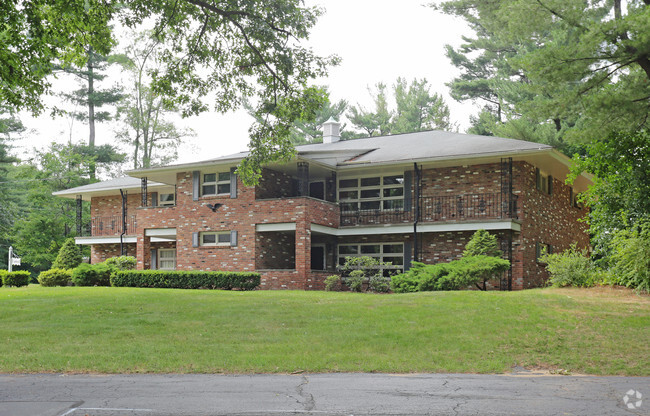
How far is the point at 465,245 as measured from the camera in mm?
25203

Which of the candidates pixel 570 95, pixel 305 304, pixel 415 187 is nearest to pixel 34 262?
pixel 415 187

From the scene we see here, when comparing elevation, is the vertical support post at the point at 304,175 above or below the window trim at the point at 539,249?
above

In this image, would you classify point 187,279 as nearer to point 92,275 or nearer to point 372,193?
point 92,275

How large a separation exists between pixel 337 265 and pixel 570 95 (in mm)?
11773

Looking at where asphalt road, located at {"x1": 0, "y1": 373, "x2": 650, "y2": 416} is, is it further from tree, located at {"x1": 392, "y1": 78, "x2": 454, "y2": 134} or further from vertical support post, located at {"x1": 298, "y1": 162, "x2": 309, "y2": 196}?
tree, located at {"x1": 392, "y1": 78, "x2": 454, "y2": 134}

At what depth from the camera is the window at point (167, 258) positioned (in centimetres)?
3406

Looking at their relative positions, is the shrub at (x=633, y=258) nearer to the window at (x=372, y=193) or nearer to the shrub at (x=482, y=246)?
the shrub at (x=482, y=246)

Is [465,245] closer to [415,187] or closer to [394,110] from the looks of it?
[415,187]

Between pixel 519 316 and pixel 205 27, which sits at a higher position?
pixel 205 27

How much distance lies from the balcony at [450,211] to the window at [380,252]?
0.99 m

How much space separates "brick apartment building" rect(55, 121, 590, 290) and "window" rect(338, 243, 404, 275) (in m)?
0.04

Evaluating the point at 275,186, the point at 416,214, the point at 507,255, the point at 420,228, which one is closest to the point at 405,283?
the point at 420,228

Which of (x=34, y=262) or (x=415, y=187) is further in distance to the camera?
(x=34, y=262)

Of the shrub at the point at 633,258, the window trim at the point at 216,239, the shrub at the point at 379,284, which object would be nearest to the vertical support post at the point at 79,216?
the window trim at the point at 216,239
